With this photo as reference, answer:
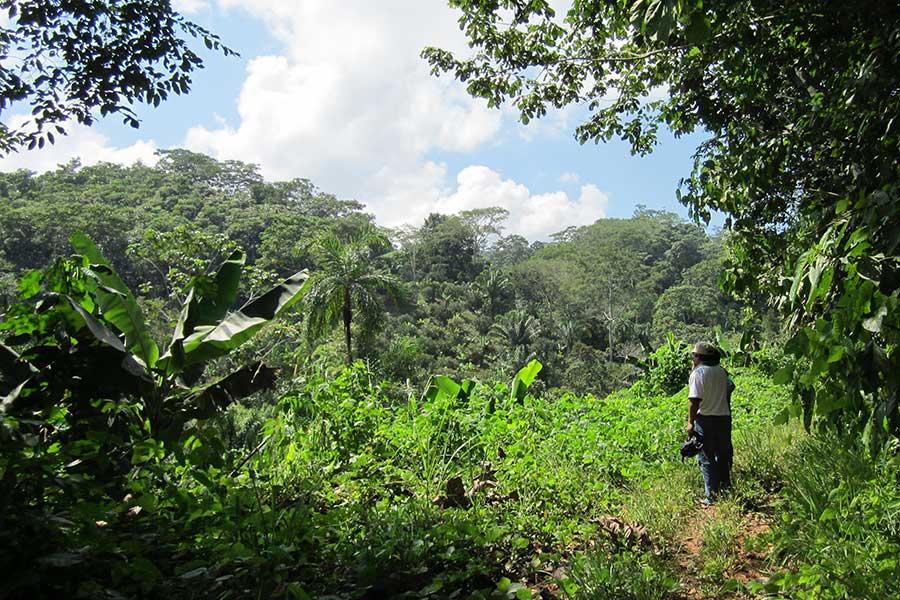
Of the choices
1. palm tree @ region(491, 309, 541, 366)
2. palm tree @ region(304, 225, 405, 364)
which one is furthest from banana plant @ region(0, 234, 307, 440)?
palm tree @ region(491, 309, 541, 366)

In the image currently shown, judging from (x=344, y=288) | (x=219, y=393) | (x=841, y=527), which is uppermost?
(x=344, y=288)

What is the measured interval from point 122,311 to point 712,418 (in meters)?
4.71

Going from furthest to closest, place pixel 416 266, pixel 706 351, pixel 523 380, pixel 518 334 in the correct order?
1. pixel 416 266
2. pixel 518 334
3. pixel 523 380
4. pixel 706 351

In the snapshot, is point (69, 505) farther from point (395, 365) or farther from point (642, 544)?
point (395, 365)

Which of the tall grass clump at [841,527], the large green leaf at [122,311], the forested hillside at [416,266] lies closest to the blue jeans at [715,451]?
the tall grass clump at [841,527]

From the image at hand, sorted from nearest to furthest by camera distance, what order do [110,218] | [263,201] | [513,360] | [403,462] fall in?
1. [403,462]
2. [513,360]
3. [110,218]
4. [263,201]

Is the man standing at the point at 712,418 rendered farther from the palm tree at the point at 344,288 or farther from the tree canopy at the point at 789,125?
the palm tree at the point at 344,288

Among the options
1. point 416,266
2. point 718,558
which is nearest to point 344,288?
point 718,558

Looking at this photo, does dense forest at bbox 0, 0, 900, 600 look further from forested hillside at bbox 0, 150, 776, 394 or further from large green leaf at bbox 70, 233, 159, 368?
forested hillside at bbox 0, 150, 776, 394

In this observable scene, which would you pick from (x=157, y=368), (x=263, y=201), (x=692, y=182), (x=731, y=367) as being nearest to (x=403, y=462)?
(x=157, y=368)

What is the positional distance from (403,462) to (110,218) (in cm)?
3724

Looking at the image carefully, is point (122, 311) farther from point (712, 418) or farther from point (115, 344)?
point (712, 418)

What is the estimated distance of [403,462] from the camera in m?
4.68

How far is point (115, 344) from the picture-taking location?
151 inches
